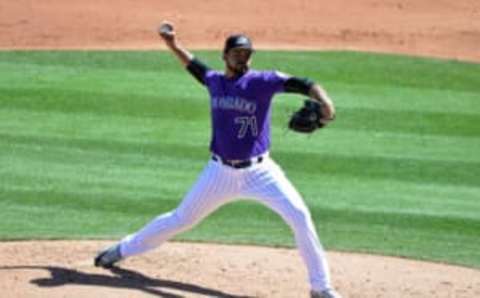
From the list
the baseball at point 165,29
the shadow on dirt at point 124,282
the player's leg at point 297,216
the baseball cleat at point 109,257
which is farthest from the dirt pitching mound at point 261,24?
the player's leg at point 297,216

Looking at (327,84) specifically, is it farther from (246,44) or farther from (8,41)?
(246,44)

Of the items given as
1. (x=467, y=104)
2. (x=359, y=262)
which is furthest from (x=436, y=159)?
(x=359, y=262)

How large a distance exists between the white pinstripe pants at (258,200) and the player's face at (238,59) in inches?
25.4

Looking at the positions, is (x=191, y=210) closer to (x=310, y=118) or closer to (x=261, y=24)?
(x=310, y=118)

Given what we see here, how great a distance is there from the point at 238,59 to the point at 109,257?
1.85 m

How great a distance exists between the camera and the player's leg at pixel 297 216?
8477 mm

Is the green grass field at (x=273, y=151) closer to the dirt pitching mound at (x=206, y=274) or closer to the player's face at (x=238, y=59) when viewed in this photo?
the dirt pitching mound at (x=206, y=274)

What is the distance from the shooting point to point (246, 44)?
8406 mm

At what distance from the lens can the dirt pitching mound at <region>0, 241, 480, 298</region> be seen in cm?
884

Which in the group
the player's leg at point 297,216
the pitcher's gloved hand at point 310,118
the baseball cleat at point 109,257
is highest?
the pitcher's gloved hand at point 310,118

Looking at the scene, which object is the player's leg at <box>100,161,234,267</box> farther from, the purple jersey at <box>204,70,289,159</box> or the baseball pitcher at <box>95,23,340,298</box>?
the purple jersey at <box>204,70,289,159</box>

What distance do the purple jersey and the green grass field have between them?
1.93 m

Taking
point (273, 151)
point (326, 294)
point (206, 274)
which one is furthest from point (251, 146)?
point (273, 151)

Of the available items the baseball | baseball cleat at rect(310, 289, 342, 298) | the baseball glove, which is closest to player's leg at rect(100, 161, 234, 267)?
the baseball glove
